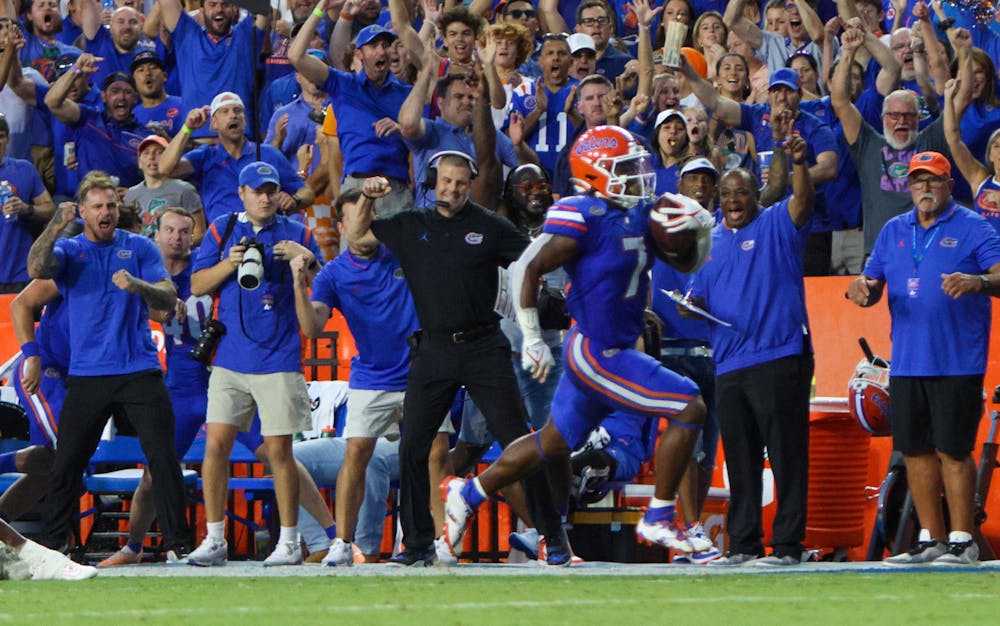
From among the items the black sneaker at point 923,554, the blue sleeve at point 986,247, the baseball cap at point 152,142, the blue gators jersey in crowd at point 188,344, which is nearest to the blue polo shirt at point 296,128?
the baseball cap at point 152,142

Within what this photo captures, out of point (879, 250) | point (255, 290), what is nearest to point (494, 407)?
point (255, 290)

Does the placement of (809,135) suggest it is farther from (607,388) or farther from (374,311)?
(607,388)

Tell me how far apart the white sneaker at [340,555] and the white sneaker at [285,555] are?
0.18 meters

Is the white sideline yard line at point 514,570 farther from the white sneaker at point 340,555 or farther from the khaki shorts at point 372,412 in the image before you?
the khaki shorts at point 372,412

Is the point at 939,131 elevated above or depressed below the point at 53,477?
above

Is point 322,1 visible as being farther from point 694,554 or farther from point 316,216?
point 694,554

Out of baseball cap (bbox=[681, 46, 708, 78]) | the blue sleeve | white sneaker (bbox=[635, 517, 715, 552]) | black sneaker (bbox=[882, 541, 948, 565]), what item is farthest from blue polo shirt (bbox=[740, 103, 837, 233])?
white sneaker (bbox=[635, 517, 715, 552])

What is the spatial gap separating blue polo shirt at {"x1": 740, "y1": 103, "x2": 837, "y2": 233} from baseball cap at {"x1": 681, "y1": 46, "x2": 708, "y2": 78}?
127cm

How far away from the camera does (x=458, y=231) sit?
10094 millimetres

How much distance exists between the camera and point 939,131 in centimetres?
1304

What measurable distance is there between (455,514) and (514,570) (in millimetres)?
456

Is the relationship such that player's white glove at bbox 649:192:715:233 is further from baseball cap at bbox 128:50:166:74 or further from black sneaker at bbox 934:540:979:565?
baseball cap at bbox 128:50:166:74

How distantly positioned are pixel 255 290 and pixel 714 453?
9.76ft

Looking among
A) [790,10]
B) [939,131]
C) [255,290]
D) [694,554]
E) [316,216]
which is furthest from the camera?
[790,10]
